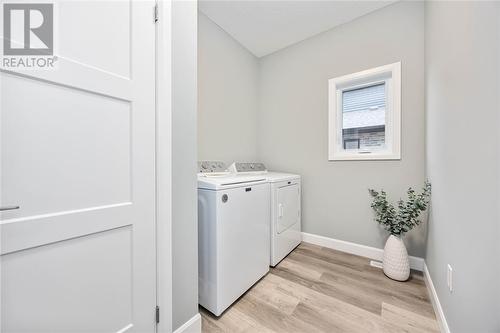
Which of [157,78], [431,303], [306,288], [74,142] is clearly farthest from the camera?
[306,288]

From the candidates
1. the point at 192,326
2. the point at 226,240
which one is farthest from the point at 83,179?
the point at 192,326

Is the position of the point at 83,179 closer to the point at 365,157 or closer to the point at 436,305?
the point at 436,305

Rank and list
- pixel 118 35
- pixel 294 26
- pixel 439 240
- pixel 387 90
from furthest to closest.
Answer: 1. pixel 294 26
2. pixel 387 90
3. pixel 439 240
4. pixel 118 35

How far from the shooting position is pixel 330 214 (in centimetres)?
229

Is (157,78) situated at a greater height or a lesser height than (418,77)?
lesser

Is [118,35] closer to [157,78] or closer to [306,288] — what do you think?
[157,78]

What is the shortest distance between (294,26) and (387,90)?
127 cm

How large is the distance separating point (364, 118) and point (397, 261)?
1468 millimetres

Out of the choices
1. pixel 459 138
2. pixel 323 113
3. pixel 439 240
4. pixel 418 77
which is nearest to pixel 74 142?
pixel 459 138

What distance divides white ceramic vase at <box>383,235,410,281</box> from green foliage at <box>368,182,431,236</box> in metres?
0.09

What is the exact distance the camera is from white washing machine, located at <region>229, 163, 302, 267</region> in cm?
187

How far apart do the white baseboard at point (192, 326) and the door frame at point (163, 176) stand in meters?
0.09

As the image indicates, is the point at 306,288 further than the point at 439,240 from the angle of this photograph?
Yes

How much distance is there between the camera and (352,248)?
7.02 feet
